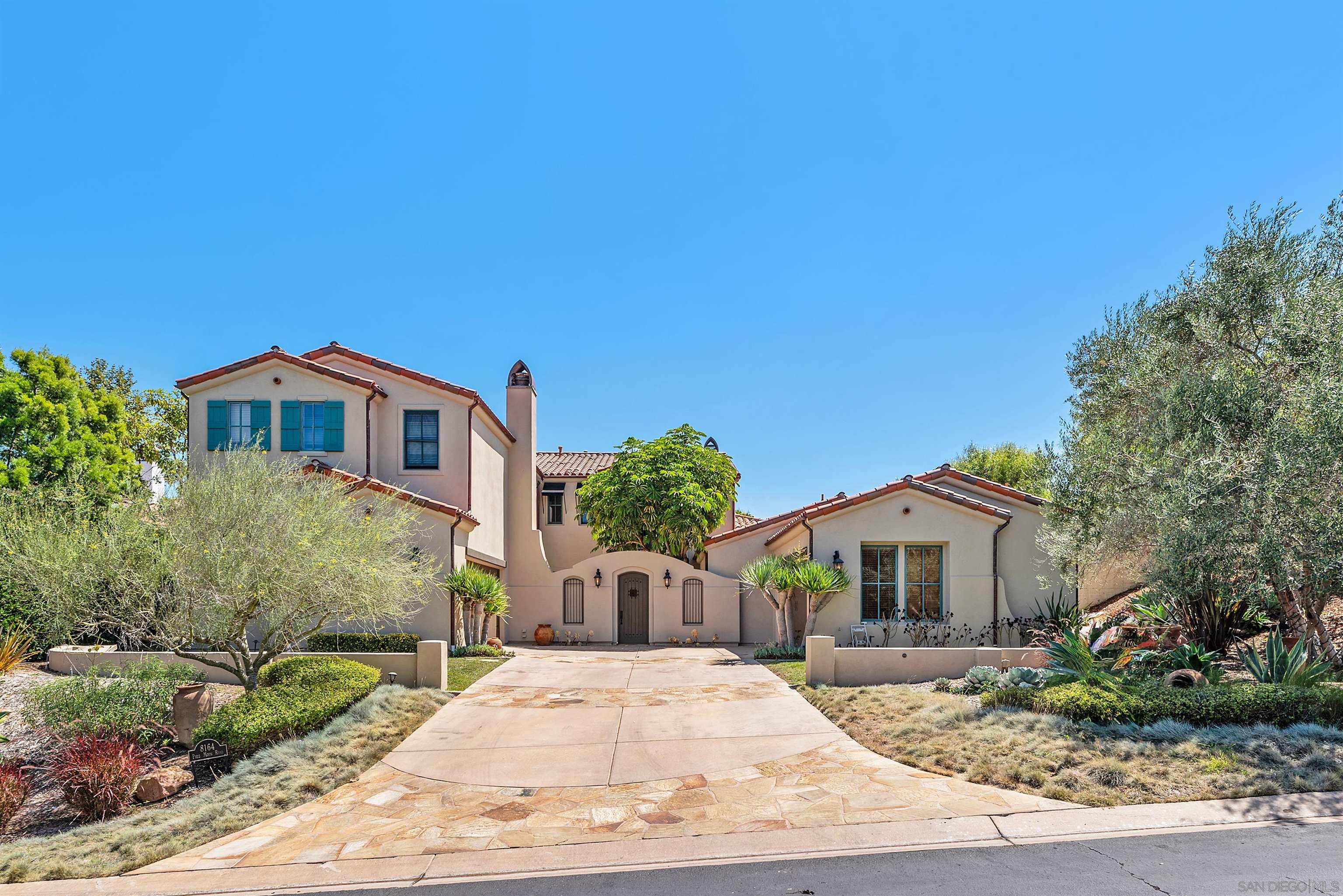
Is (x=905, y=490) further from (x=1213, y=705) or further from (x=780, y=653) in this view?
(x=1213, y=705)

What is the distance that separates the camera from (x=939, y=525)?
63.1ft

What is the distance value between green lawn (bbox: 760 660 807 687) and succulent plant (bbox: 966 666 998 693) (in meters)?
2.80

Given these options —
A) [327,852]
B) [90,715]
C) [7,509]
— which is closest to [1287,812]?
[327,852]

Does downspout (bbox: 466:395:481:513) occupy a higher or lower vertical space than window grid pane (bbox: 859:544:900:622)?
higher

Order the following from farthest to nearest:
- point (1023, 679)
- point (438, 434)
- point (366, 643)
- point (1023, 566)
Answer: point (438, 434) < point (1023, 566) < point (366, 643) < point (1023, 679)

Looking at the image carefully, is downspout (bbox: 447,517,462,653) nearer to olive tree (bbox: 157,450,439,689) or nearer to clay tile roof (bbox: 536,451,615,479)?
olive tree (bbox: 157,450,439,689)

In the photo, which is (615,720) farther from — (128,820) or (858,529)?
(858,529)

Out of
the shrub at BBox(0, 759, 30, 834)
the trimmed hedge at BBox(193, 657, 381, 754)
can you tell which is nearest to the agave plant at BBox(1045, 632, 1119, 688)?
the trimmed hedge at BBox(193, 657, 381, 754)

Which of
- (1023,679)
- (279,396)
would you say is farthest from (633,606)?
(1023,679)

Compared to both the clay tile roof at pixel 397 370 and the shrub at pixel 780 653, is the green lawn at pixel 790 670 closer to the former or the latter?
the shrub at pixel 780 653

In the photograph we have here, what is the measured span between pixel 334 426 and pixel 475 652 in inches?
291

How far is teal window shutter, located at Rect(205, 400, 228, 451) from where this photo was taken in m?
20.7

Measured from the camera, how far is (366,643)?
1719 centimetres

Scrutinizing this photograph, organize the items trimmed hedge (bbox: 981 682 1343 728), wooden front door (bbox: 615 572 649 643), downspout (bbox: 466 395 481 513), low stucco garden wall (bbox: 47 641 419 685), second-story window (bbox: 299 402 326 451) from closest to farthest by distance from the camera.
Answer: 1. trimmed hedge (bbox: 981 682 1343 728)
2. low stucco garden wall (bbox: 47 641 419 685)
3. second-story window (bbox: 299 402 326 451)
4. downspout (bbox: 466 395 481 513)
5. wooden front door (bbox: 615 572 649 643)
